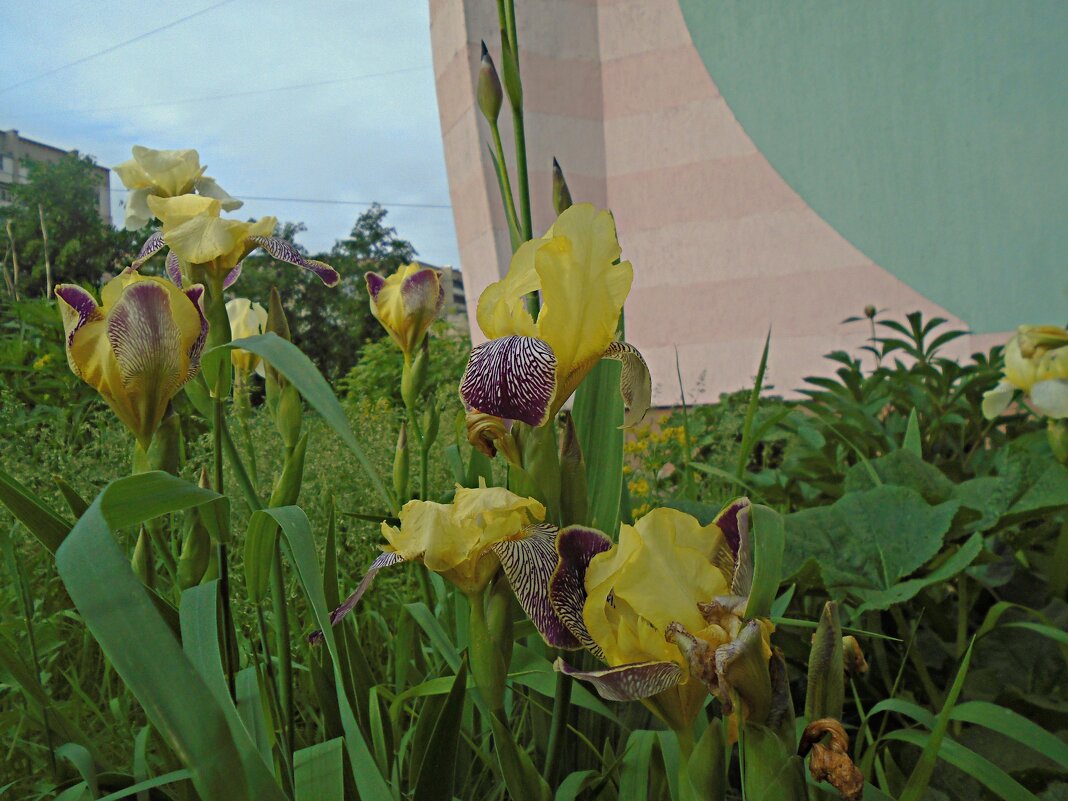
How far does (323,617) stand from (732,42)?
11.3 ft

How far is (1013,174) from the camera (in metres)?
2.92

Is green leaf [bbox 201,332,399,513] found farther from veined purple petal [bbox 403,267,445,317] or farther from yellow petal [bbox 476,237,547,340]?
veined purple petal [bbox 403,267,445,317]

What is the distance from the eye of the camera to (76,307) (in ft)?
1.88

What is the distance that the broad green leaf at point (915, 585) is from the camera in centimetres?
74

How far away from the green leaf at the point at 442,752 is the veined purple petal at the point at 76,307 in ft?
1.15

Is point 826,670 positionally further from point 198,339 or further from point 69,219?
point 69,219

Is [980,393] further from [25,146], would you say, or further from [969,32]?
[25,146]

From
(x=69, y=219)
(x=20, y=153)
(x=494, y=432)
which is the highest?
(x=20, y=153)

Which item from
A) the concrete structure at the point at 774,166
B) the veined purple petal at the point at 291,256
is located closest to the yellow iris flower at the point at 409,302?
the veined purple petal at the point at 291,256

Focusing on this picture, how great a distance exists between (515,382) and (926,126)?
316cm

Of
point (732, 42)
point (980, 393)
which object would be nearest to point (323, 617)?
point (980, 393)

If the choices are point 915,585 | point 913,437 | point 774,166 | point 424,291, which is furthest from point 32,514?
point 774,166

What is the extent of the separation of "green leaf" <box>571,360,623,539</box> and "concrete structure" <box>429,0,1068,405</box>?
2.57m

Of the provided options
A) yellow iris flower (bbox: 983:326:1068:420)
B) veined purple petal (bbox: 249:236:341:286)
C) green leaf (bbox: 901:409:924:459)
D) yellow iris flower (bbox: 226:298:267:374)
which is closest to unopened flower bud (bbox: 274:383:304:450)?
veined purple petal (bbox: 249:236:341:286)
